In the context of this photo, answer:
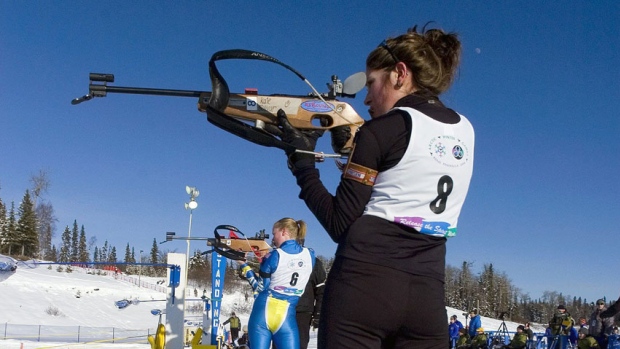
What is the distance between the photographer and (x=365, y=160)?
1938mm

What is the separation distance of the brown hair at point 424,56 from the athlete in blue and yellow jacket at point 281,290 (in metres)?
3.81

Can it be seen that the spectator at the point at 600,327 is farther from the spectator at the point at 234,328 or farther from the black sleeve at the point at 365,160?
the black sleeve at the point at 365,160

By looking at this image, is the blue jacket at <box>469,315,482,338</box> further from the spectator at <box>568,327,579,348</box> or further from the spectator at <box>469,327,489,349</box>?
the spectator at <box>568,327,579,348</box>

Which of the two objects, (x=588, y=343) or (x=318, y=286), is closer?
(x=318, y=286)

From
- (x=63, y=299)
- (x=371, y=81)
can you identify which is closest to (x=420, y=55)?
(x=371, y=81)

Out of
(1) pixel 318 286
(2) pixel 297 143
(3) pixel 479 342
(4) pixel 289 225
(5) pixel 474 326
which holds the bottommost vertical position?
(3) pixel 479 342

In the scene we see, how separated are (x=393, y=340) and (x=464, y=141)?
0.74 meters

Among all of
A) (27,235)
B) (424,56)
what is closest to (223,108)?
(424,56)

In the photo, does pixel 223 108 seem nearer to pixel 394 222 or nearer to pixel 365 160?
pixel 365 160

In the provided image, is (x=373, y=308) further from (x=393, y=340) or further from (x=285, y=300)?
(x=285, y=300)

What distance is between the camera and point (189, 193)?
21.2 m

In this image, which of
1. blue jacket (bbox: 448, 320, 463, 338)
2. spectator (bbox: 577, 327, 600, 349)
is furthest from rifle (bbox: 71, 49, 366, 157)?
blue jacket (bbox: 448, 320, 463, 338)

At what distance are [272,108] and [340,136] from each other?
39 cm

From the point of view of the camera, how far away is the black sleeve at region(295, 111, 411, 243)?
1934 mm
